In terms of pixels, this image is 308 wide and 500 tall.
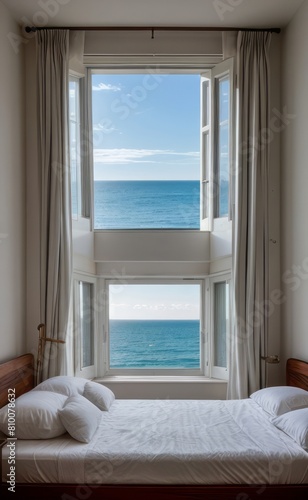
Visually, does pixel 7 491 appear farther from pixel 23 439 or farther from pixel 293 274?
pixel 293 274

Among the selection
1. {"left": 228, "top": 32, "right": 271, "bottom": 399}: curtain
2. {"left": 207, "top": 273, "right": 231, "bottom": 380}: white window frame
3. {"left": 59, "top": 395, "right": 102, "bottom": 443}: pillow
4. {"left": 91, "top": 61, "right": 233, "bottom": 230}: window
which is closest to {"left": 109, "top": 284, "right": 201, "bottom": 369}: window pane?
{"left": 207, "top": 273, "right": 231, "bottom": 380}: white window frame

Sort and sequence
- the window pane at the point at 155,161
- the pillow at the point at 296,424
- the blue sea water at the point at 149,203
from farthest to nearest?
1. the blue sea water at the point at 149,203
2. the window pane at the point at 155,161
3. the pillow at the point at 296,424

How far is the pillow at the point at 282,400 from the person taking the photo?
3180 millimetres

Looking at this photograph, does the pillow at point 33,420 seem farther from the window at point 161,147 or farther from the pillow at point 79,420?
the window at point 161,147

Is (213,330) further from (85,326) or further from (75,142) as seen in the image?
(75,142)

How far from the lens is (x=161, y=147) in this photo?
791 cm


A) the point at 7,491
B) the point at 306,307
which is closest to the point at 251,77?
the point at 306,307

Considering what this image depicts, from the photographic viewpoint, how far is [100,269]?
4.65 meters

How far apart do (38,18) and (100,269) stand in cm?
211

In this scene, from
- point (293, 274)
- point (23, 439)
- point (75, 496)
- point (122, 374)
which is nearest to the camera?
point (75, 496)

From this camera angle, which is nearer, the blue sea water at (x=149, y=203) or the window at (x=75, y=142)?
the window at (x=75, y=142)

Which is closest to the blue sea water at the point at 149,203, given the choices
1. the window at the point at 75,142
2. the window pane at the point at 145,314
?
the window pane at the point at 145,314

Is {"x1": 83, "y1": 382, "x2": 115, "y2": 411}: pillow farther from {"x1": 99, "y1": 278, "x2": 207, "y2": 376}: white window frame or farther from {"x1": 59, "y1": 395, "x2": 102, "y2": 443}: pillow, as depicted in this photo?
{"x1": 99, "y1": 278, "x2": 207, "y2": 376}: white window frame

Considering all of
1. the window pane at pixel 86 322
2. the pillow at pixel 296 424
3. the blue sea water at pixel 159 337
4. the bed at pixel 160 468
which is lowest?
the blue sea water at pixel 159 337
